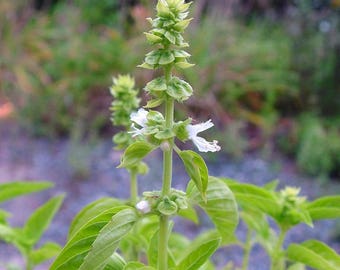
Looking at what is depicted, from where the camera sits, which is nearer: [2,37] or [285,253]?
[285,253]

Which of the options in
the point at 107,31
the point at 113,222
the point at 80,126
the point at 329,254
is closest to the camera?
the point at 113,222

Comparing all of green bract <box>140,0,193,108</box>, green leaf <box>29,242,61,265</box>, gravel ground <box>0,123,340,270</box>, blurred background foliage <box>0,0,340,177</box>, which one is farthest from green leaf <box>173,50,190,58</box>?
blurred background foliage <box>0,0,340,177</box>

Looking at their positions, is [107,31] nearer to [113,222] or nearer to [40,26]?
[40,26]

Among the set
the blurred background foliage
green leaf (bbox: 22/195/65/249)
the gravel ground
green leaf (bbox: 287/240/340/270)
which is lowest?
the gravel ground

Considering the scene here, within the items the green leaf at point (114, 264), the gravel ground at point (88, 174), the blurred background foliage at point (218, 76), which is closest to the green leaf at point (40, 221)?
the green leaf at point (114, 264)

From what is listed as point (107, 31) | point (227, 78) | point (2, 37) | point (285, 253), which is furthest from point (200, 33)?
point (285, 253)

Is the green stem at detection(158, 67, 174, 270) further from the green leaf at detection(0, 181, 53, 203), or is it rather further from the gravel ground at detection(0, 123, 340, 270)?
the gravel ground at detection(0, 123, 340, 270)

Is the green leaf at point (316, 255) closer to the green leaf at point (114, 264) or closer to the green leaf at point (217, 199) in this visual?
the green leaf at point (217, 199)
